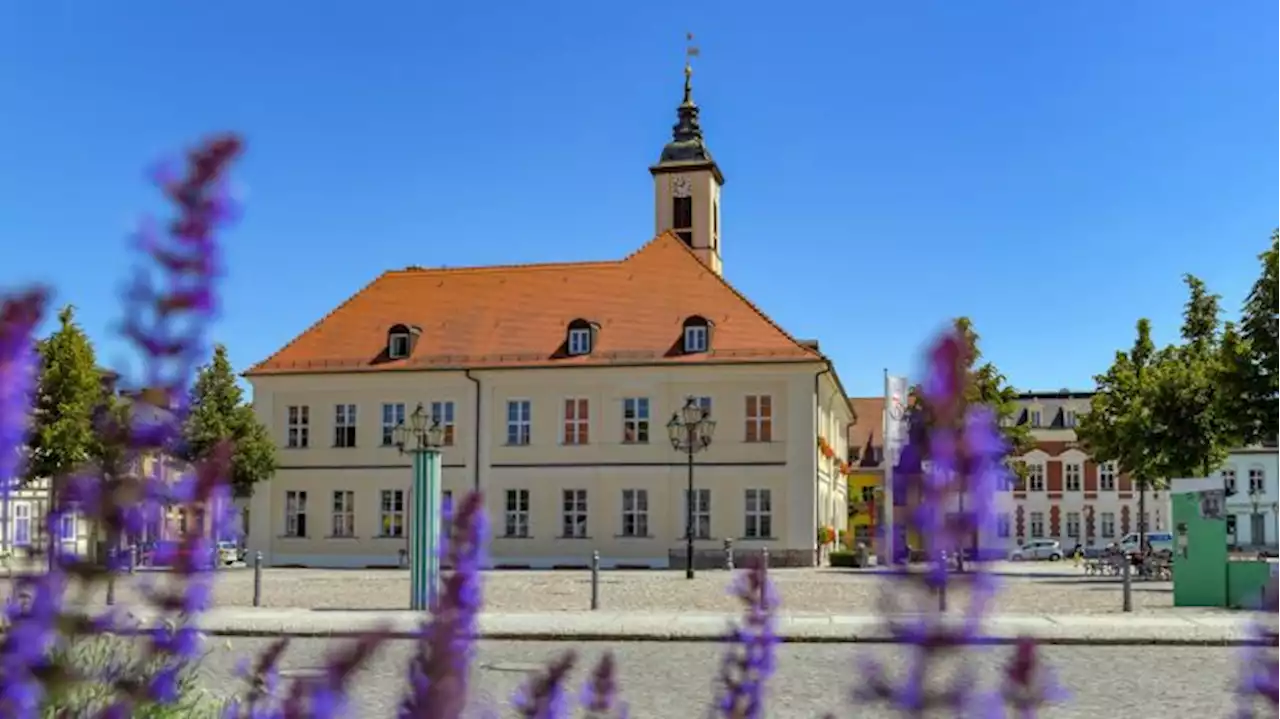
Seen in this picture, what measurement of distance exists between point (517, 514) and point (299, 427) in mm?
8909

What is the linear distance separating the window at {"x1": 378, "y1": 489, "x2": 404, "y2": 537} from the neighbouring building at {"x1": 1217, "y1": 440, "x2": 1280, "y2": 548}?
5975 cm

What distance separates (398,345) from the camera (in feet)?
158

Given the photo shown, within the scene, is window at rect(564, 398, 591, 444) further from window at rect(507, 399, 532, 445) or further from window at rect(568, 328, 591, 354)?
window at rect(568, 328, 591, 354)

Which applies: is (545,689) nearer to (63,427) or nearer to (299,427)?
(63,427)

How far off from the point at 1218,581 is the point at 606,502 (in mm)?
24220

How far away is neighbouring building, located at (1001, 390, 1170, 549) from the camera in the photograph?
8762cm

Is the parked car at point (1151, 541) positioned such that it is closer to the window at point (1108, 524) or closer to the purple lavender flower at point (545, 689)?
the window at point (1108, 524)

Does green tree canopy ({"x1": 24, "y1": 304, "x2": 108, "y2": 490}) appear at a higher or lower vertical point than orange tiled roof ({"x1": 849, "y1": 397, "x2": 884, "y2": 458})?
lower

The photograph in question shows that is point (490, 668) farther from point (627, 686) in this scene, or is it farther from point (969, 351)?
point (969, 351)

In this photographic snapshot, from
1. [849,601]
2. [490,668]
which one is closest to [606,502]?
[849,601]

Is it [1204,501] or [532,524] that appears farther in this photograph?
[532,524]

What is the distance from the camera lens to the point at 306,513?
48406 mm

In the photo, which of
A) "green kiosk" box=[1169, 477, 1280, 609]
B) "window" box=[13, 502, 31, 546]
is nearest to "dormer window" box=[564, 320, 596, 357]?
"green kiosk" box=[1169, 477, 1280, 609]

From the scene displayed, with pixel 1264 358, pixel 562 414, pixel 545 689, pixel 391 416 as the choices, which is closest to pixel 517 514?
pixel 562 414
